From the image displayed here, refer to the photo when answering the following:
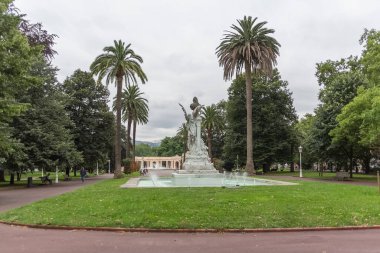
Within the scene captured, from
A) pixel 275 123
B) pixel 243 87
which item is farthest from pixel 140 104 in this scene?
pixel 275 123

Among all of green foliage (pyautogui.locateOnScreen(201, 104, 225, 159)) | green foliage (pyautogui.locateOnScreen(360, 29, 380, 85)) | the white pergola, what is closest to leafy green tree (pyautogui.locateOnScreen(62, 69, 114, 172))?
green foliage (pyautogui.locateOnScreen(201, 104, 225, 159))

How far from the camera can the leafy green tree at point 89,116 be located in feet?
167

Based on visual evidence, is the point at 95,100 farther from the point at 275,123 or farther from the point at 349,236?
the point at 349,236

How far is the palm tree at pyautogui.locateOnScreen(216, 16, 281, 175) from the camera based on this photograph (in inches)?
1569

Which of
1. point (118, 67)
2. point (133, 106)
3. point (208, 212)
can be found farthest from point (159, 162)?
point (208, 212)

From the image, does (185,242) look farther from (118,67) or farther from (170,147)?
(170,147)

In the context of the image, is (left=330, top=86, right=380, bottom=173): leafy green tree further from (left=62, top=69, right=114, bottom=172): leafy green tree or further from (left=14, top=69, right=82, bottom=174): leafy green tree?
(left=62, top=69, right=114, bottom=172): leafy green tree

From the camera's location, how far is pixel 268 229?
1068cm

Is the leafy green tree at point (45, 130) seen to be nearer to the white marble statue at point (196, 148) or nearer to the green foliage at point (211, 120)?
the white marble statue at point (196, 148)

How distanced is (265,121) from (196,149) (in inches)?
1036

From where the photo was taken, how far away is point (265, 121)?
53562 mm

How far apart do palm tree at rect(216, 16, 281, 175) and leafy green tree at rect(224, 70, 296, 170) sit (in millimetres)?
10202

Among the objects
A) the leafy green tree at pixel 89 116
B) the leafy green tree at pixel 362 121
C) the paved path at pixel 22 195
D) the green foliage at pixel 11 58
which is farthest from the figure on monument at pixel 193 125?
the leafy green tree at pixel 89 116

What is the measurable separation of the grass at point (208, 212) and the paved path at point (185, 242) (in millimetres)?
786
